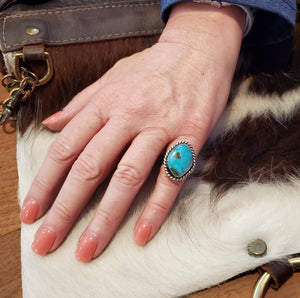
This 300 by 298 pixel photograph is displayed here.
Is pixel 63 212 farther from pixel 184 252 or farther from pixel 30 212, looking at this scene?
pixel 184 252

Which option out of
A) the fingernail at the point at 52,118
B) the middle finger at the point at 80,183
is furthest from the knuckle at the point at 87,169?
the fingernail at the point at 52,118

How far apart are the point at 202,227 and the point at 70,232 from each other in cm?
17

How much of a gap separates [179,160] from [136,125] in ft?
0.25

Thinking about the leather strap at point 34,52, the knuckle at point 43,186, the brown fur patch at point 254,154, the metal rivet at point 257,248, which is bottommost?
the metal rivet at point 257,248

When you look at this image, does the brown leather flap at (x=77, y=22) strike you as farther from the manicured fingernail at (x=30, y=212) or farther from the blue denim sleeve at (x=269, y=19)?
the manicured fingernail at (x=30, y=212)

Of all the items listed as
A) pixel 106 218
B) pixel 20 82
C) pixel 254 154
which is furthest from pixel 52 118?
pixel 254 154

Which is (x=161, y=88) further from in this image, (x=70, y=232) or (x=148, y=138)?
(x=70, y=232)

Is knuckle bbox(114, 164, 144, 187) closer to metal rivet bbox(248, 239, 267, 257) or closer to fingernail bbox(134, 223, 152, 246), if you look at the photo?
fingernail bbox(134, 223, 152, 246)

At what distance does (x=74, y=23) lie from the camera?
60cm

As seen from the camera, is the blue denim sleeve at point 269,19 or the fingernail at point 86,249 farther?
the blue denim sleeve at point 269,19

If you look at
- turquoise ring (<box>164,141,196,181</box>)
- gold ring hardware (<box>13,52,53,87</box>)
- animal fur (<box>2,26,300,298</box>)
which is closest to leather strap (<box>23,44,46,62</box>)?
gold ring hardware (<box>13,52,53,87</box>)

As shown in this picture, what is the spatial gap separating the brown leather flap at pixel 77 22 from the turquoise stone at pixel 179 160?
22 centimetres

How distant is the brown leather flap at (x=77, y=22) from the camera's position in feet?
1.91

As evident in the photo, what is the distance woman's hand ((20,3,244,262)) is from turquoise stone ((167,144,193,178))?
0.02m
